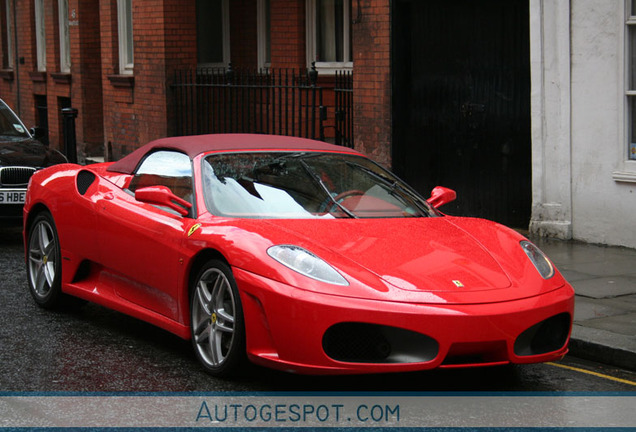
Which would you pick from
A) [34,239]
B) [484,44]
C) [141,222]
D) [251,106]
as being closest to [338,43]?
[251,106]

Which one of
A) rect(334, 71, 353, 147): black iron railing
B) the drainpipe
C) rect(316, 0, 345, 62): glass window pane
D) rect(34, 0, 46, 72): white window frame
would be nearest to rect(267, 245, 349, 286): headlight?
rect(334, 71, 353, 147): black iron railing

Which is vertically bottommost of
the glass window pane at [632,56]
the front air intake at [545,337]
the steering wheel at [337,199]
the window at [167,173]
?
the front air intake at [545,337]

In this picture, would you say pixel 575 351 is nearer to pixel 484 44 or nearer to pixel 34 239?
pixel 34 239

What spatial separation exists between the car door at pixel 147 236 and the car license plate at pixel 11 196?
4289mm

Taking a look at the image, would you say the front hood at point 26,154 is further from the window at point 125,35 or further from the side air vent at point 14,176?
the window at point 125,35

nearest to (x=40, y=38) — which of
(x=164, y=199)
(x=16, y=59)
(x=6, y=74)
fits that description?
(x=16, y=59)

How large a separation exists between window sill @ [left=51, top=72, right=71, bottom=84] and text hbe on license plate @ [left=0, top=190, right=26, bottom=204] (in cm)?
1098

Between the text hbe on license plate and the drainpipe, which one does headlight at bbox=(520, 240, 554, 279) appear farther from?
the drainpipe

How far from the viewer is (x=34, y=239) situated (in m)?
7.78

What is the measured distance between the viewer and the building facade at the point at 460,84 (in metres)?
10.3

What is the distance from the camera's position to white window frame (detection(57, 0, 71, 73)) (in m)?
22.1

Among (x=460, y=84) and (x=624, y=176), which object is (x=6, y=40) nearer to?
(x=460, y=84)

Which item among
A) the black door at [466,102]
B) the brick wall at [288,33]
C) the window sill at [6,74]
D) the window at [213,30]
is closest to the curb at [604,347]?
the black door at [466,102]

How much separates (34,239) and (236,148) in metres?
2.13
